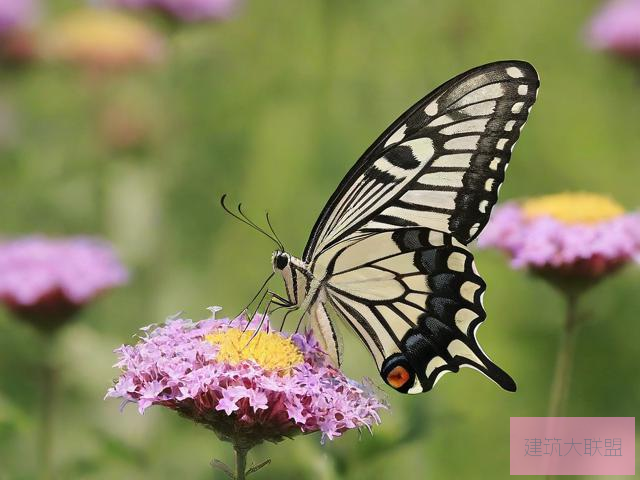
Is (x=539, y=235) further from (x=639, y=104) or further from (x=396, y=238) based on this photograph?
(x=639, y=104)

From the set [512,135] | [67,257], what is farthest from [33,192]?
[512,135]

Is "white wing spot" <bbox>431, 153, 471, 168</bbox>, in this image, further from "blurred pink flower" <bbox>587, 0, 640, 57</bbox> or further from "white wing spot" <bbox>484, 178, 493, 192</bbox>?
"blurred pink flower" <bbox>587, 0, 640, 57</bbox>

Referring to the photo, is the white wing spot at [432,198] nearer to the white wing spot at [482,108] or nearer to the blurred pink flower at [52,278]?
the white wing spot at [482,108]

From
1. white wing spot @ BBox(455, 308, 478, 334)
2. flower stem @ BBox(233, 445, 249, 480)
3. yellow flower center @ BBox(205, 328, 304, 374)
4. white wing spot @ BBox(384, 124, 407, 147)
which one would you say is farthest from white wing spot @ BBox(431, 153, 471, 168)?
flower stem @ BBox(233, 445, 249, 480)

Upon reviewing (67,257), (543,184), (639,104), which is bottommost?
(67,257)

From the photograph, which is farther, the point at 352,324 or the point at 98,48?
the point at 98,48
